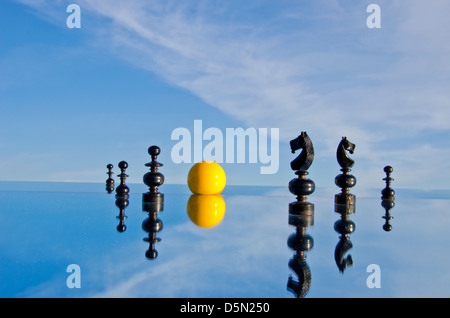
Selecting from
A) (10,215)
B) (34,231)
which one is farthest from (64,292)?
(10,215)

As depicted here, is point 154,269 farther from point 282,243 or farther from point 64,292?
point 282,243

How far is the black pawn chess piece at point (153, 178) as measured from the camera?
3.35 meters

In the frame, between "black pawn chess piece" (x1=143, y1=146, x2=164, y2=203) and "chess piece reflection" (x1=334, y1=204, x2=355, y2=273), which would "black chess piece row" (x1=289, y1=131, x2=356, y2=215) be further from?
"black pawn chess piece" (x1=143, y1=146, x2=164, y2=203)

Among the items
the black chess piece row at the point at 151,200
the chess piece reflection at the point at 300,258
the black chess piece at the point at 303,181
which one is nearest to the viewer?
the chess piece reflection at the point at 300,258

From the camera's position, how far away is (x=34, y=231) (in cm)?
207

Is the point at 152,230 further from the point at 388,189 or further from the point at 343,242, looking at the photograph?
the point at 388,189

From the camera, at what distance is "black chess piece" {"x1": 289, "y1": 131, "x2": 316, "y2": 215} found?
242 centimetres

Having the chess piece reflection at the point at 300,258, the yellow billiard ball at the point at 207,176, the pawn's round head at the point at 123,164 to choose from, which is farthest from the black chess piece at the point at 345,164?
the pawn's round head at the point at 123,164

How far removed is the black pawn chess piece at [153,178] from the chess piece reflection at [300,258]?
1.60 metres

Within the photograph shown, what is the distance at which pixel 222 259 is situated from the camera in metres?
1.37

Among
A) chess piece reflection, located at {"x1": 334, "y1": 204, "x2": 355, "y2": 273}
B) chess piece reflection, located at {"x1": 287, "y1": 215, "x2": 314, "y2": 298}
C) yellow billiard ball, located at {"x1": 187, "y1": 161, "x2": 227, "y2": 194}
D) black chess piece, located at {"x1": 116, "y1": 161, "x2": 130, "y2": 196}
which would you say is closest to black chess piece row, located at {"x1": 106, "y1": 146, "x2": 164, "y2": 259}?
black chess piece, located at {"x1": 116, "y1": 161, "x2": 130, "y2": 196}

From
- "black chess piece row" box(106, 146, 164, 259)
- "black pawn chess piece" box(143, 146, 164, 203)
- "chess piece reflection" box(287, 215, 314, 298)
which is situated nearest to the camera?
"chess piece reflection" box(287, 215, 314, 298)

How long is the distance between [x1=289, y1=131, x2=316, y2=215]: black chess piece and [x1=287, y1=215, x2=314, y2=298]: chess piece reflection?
6.0 inches

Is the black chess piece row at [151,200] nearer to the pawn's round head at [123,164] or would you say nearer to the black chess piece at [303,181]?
the pawn's round head at [123,164]
